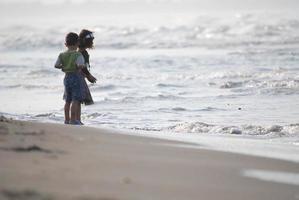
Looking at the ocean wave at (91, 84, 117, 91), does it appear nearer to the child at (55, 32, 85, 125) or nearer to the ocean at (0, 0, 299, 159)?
the ocean at (0, 0, 299, 159)

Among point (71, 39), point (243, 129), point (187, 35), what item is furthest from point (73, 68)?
point (187, 35)

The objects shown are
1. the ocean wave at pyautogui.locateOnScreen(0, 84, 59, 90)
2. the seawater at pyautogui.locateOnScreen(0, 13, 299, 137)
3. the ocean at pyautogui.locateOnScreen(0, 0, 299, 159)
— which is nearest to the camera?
the ocean at pyautogui.locateOnScreen(0, 0, 299, 159)

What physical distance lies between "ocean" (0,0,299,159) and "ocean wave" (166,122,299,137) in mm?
11

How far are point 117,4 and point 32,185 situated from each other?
54084mm

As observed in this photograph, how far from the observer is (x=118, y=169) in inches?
163

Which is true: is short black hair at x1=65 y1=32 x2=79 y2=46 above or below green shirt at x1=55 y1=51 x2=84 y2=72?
above

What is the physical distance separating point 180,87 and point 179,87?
0.8 inches

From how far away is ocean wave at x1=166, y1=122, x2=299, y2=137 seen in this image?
303 inches

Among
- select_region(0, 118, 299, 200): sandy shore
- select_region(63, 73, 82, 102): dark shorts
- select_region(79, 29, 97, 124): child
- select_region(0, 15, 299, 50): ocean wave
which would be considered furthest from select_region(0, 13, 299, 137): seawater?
select_region(0, 118, 299, 200): sandy shore

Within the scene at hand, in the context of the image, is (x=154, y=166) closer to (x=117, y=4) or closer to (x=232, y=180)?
(x=232, y=180)

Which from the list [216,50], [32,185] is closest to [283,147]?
[32,185]

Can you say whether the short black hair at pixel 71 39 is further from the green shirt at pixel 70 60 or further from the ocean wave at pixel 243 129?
the ocean wave at pixel 243 129

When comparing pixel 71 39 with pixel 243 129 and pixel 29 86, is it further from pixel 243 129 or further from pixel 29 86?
pixel 29 86

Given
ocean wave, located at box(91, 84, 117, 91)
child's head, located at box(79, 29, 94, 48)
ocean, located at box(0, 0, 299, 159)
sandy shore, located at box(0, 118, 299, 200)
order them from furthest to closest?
ocean wave, located at box(91, 84, 117, 91)
ocean, located at box(0, 0, 299, 159)
child's head, located at box(79, 29, 94, 48)
sandy shore, located at box(0, 118, 299, 200)
